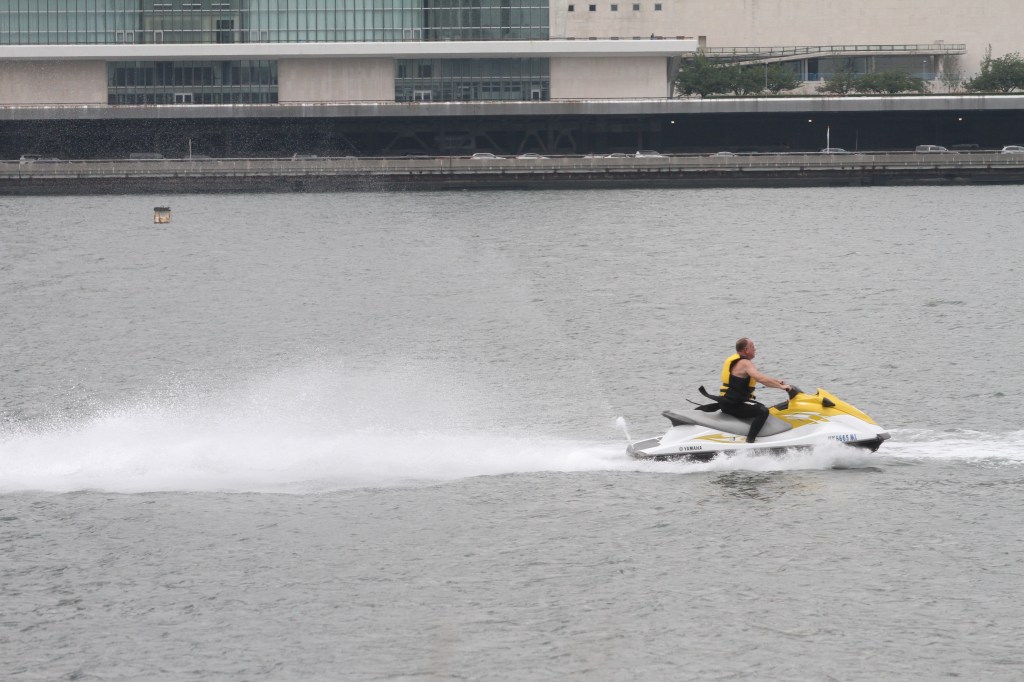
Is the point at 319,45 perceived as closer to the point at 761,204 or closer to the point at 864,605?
the point at 761,204

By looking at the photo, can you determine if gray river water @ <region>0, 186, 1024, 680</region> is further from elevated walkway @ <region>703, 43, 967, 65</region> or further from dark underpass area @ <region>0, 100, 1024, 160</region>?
elevated walkway @ <region>703, 43, 967, 65</region>

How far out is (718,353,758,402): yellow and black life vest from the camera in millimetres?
27484

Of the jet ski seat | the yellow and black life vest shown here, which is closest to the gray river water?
the jet ski seat

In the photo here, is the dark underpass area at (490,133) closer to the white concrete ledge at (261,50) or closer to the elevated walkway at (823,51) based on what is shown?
the white concrete ledge at (261,50)

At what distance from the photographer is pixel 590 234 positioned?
96625 millimetres

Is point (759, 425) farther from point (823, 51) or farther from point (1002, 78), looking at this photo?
point (823, 51)

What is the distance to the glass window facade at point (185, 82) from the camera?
151 m

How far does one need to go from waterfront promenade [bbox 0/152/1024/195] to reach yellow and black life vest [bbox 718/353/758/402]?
10340 cm

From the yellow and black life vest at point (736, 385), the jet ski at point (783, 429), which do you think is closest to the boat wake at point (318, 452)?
the jet ski at point (783, 429)

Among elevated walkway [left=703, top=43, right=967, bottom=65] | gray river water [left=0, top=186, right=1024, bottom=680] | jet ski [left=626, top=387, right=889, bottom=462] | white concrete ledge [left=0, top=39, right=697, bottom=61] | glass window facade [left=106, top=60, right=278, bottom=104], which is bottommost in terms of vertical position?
gray river water [left=0, top=186, right=1024, bottom=680]

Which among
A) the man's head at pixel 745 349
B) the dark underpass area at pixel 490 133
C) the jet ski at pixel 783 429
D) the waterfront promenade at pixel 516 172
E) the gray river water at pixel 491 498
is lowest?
the gray river water at pixel 491 498


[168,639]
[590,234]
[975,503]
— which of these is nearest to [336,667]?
[168,639]

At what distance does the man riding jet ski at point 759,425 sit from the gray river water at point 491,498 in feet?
1.54

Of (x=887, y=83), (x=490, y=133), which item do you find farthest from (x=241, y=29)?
→ (x=887, y=83)
